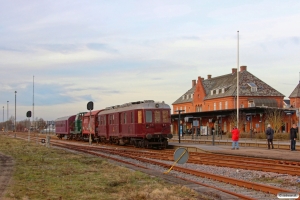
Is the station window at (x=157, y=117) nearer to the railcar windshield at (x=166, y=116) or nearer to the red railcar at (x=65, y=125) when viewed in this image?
the railcar windshield at (x=166, y=116)

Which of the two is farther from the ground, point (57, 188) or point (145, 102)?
point (145, 102)

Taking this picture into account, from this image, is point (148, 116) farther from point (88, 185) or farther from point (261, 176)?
point (88, 185)

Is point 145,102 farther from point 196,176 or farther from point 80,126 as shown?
point 80,126

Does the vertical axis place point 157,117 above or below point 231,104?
below

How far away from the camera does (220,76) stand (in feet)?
295

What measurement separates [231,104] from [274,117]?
75.2 ft

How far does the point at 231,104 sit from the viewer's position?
77.9 m

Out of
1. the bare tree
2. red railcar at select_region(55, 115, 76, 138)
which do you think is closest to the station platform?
the bare tree

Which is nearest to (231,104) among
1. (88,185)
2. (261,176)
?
(261,176)

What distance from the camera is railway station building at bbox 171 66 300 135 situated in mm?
61094

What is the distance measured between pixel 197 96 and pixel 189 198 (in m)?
81.9

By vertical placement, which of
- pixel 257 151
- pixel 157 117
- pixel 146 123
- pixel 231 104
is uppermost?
pixel 231 104

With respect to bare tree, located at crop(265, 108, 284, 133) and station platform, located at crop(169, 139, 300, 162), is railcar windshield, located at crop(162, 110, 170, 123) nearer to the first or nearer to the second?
station platform, located at crop(169, 139, 300, 162)

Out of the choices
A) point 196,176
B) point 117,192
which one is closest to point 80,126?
point 196,176
